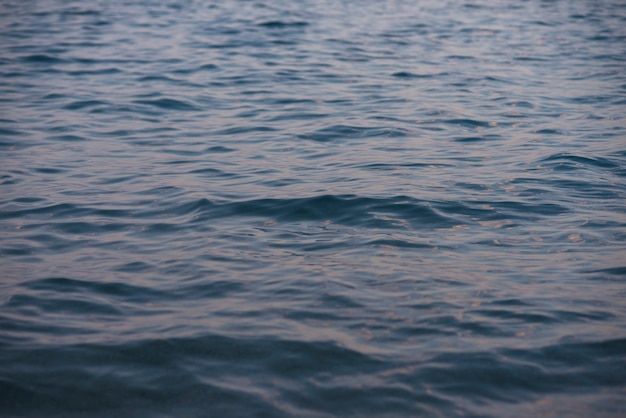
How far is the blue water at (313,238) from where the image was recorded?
4.52 m

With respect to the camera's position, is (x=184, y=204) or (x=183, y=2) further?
(x=183, y=2)

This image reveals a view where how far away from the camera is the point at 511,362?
4668 mm

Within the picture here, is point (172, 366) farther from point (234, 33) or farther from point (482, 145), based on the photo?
point (234, 33)

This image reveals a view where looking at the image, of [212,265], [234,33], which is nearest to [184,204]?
[212,265]

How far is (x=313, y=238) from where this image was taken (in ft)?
21.9

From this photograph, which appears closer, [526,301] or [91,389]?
[91,389]

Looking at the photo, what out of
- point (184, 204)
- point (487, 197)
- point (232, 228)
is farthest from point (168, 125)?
point (487, 197)

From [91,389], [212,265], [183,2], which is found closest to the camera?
[91,389]

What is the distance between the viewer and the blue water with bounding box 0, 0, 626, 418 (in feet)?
14.8

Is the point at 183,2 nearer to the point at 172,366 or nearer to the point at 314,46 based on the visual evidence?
the point at 314,46

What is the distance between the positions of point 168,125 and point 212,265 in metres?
4.87

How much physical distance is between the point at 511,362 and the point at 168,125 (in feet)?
22.9

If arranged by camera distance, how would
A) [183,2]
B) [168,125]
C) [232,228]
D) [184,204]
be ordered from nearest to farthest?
[232,228] < [184,204] < [168,125] < [183,2]

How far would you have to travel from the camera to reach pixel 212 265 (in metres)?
6.09
